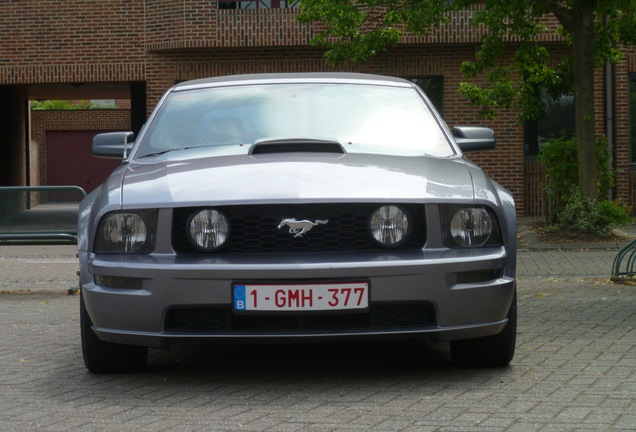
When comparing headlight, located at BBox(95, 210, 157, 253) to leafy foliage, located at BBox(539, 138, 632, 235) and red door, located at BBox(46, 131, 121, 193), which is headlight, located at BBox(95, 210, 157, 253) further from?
red door, located at BBox(46, 131, 121, 193)

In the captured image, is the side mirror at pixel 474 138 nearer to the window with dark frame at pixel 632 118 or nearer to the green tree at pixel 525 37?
the green tree at pixel 525 37

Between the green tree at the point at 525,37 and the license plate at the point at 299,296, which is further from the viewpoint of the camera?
the green tree at the point at 525,37

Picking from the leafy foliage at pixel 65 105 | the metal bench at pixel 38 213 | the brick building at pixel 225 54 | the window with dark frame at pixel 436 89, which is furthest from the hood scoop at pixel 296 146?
the leafy foliage at pixel 65 105

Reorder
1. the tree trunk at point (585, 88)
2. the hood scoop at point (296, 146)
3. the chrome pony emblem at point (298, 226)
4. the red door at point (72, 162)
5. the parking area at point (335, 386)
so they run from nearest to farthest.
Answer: the parking area at point (335, 386) → the chrome pony emblem at point (298, 226) → the hood scoop at point (296, 146) → the tree trunk at point (585, 88) → the red door at point (72, 162)

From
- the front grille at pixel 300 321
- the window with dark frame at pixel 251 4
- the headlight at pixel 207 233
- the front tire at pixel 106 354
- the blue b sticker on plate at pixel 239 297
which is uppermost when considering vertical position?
the window with dark frame at pixel 251 4

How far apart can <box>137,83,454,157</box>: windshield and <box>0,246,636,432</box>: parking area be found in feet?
3.73

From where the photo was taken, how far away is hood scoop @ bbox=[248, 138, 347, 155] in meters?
6.21

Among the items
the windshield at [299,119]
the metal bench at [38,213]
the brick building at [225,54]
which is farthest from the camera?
the brick building at [225,54]

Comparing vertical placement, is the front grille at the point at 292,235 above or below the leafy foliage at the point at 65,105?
below

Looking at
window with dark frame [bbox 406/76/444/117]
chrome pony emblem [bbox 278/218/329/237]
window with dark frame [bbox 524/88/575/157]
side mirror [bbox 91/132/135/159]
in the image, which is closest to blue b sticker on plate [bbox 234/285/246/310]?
chrome pony emblem [bbox 278/218/329/237]

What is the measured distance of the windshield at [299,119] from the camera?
21.7ft

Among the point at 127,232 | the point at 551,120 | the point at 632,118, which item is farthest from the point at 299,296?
the point at 551,120

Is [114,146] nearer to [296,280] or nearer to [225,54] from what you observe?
[296,280]

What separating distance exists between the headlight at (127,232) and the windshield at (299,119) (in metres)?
0.85
